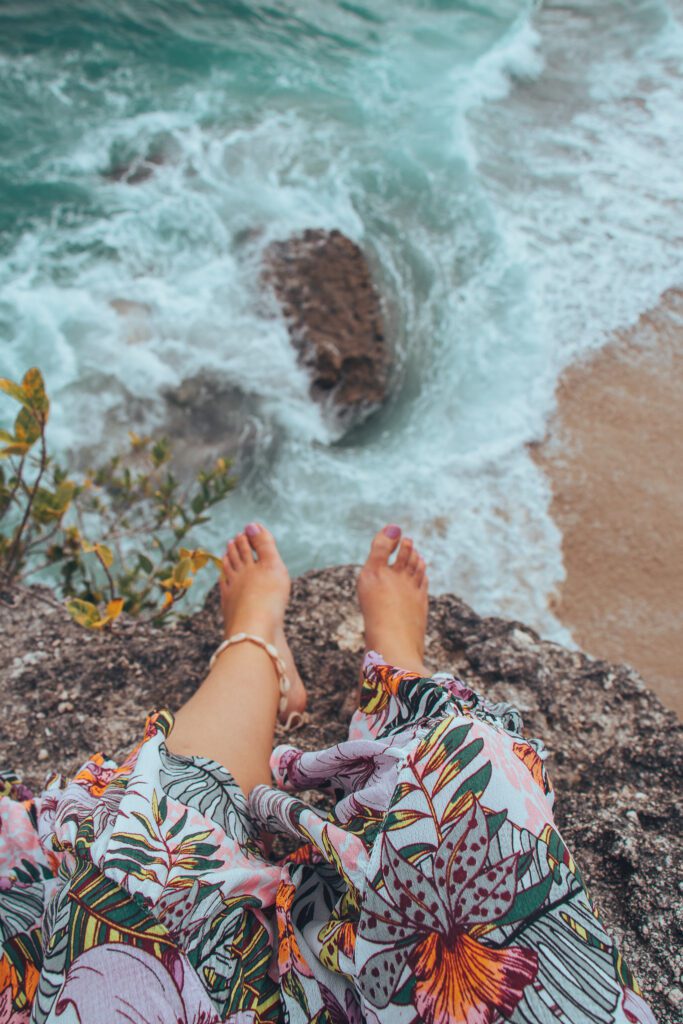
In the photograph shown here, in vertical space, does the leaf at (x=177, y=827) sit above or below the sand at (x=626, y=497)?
above

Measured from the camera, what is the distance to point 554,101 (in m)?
6.65

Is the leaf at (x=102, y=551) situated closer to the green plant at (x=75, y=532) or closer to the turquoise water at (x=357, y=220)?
the green plant at (x=75, y=532)

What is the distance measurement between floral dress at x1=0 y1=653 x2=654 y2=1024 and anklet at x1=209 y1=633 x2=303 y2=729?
0.45 m

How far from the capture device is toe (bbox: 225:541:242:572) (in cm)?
232

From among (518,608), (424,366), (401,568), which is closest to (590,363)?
(424,366)

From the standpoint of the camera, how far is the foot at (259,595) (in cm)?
192

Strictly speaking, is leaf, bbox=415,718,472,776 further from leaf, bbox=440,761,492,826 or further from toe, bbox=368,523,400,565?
toe, bbox=368,523,400,565

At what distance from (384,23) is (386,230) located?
12.7ft

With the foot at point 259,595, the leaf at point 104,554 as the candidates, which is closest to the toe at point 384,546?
the foot at point 259,595

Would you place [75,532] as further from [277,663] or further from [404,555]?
[404,555]

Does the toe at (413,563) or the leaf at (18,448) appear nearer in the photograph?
the leaf at (18,448)

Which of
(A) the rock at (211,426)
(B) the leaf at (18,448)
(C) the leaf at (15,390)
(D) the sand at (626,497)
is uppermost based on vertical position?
(C) the leaf at (15,390)

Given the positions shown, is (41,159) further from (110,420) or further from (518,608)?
(518,608)

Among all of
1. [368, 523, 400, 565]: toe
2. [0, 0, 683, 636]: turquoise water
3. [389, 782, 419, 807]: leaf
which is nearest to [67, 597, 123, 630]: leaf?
[368, 523, 400, 565]: toe
